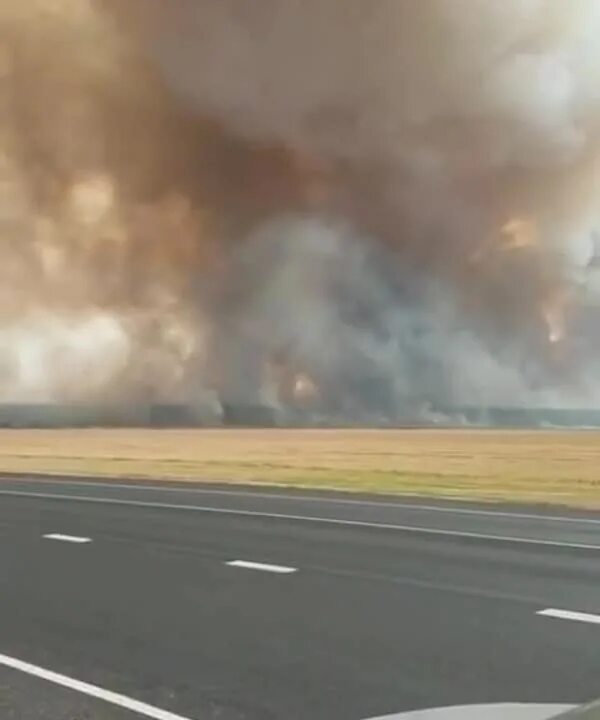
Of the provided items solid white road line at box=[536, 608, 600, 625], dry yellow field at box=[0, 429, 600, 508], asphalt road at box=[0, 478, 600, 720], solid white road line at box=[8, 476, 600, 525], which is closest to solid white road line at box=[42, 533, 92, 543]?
Result: asphalt road at box=[0, 478, 600, 720]

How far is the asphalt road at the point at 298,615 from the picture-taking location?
14.7 ft

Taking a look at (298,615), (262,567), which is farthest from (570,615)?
(262,567)

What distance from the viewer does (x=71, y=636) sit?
5730 mm

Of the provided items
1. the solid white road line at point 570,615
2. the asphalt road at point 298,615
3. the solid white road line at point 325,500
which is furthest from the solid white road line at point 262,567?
the solid white road line at point 325,500

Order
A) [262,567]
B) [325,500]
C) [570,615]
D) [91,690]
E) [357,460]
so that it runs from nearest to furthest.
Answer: [91,690] → [570,615] → [262,567] → [325,500] → [357,460]

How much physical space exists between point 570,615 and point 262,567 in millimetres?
2792

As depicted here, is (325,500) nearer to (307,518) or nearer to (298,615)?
(307,518)

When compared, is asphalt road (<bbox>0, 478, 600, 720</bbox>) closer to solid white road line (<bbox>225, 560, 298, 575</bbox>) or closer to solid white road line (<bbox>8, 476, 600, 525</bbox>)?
solid white road line (<bbox>225, 560, 298, 575</bbox>)

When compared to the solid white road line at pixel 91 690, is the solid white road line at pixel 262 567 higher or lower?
higher

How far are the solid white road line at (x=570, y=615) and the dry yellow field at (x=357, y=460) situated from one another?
8.14m

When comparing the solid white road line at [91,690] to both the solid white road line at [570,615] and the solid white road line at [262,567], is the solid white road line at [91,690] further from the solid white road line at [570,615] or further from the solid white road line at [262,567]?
the solid white road line at [262,567]

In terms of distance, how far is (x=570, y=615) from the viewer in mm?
6152

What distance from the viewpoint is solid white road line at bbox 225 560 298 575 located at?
8000 mm

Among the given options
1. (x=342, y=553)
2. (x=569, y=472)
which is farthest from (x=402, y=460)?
(x=342, y=553)
